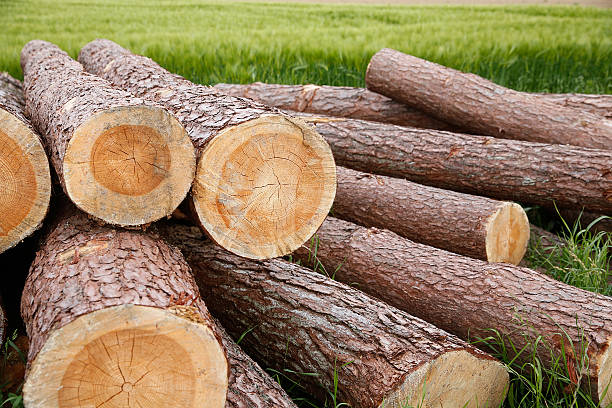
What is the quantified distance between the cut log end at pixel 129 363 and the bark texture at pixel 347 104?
9.45ft

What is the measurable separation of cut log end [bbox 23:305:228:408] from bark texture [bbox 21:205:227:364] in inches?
1.6

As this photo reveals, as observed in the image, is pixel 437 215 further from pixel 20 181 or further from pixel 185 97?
pixel 20 181

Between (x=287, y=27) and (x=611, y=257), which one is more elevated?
(x=287, y=27)

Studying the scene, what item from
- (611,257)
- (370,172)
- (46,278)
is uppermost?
(46,278)

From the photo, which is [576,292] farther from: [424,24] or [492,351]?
[424,24]

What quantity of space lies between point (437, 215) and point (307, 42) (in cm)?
390

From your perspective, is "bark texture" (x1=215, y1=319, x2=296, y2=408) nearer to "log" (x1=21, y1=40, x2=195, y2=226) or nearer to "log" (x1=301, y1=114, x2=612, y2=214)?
"log" (x1=21, y1=40, x2=195, y2=226)

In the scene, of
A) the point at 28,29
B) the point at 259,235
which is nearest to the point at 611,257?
the point at 259,235

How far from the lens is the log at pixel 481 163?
3.17 m

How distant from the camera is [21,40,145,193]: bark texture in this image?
6.18ft

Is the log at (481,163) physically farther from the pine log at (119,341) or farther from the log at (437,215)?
the pine log at (119,341)

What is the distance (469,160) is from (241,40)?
3889mm

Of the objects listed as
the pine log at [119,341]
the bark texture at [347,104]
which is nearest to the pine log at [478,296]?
the pine log at [119,341]

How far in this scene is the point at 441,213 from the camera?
118 inches
